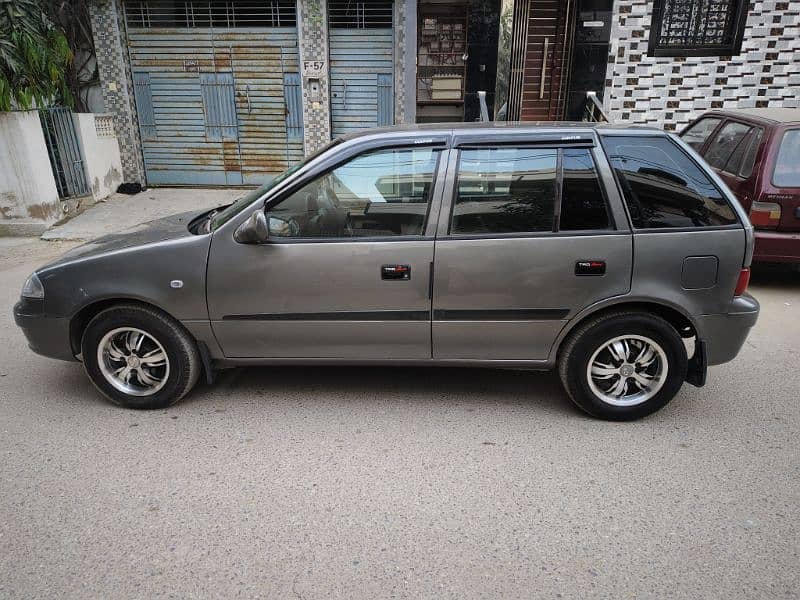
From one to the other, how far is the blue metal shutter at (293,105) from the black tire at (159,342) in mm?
7714

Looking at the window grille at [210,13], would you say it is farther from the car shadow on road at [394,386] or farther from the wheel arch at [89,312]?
the wheel arch at [89,312]

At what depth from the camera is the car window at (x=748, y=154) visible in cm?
589

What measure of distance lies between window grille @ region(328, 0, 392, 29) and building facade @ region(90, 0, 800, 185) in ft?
0.06

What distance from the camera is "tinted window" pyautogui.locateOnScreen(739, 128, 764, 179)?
5.88m

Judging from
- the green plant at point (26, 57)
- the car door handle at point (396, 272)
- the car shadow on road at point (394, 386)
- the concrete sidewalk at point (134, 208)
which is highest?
the green plant at point (26, 57)

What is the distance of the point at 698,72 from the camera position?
9867 millimetres

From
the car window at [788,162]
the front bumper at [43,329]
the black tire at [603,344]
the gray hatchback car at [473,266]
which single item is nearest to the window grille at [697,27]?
the car window at [788,162]

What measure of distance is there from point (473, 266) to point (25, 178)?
25.6ft

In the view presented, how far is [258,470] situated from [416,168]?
1954 mm

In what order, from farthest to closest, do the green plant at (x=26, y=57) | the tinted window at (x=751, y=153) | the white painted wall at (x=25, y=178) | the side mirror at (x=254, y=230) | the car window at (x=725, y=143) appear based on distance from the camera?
the white painted wall at (x=25, y=178)
the green plant at (x=26, y=57)
the car window at (x=725, y=143)
the tinted window at (x=751, y=153)
the side mirror at (x=254, y=230)

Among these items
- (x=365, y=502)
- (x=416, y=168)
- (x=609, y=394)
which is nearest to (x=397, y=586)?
(x=365, y=502)

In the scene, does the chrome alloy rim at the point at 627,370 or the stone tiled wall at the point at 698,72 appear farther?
the stone tiled wall at the point at 698,72

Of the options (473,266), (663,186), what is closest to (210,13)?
(473,266)

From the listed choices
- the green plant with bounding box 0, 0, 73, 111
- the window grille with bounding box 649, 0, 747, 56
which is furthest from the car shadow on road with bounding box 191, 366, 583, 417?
the window grille with bounding box 649, 0, 747, 56
